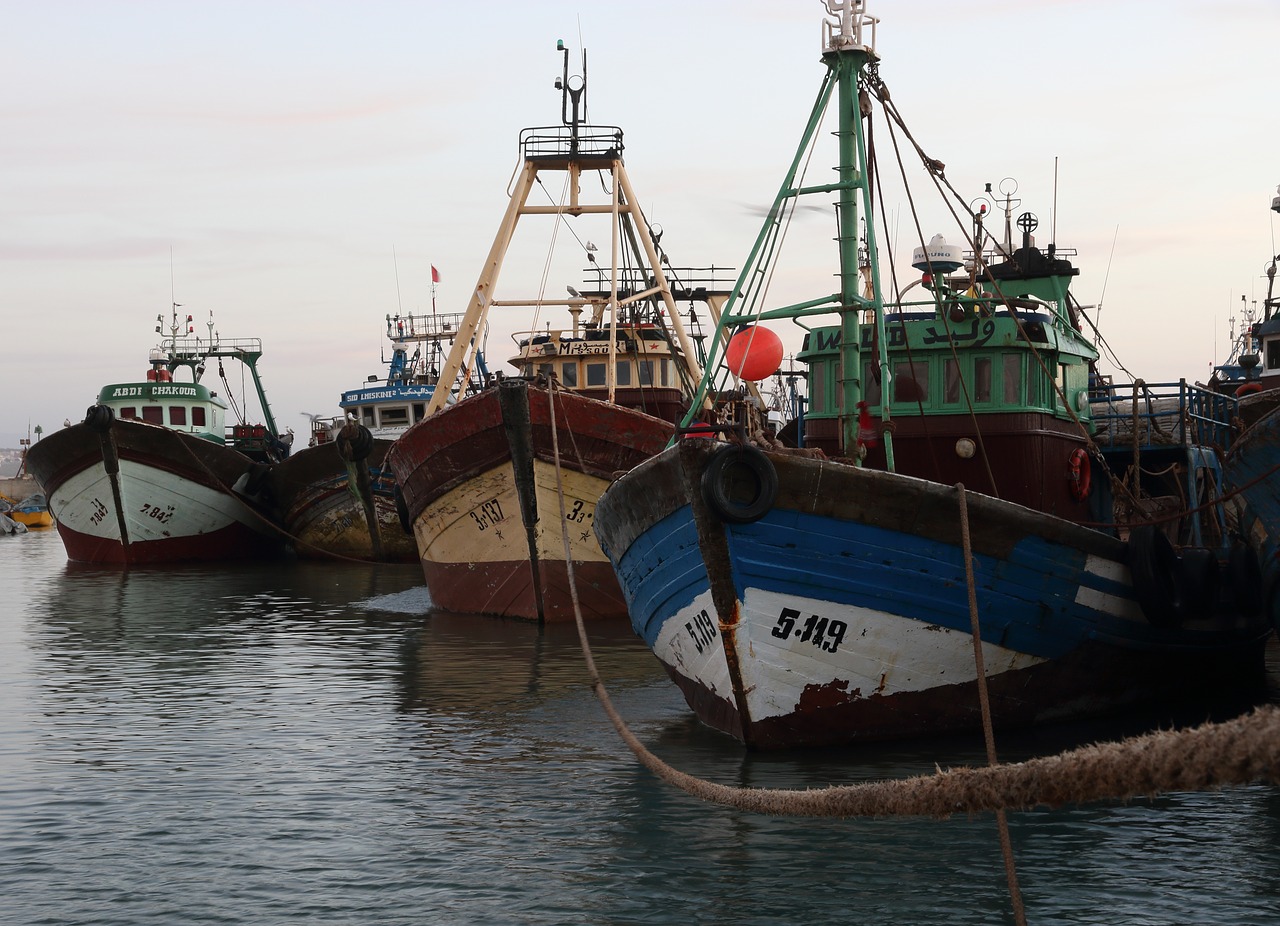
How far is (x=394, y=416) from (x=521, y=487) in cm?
1984

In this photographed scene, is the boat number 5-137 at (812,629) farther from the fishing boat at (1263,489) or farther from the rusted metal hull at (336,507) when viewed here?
the rusted metal hull at (336,507)

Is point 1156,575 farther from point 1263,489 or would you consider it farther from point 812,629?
point 812,629

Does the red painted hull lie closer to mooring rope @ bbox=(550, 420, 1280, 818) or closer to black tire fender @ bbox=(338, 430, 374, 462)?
black tire fender @ bbox=(338, 430, 374, 462)

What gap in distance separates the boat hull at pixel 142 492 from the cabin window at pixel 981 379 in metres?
22.8

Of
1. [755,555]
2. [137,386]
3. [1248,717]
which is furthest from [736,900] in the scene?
[137,386]

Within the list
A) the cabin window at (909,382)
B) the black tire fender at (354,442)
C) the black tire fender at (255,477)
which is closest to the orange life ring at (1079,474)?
the cabin window at (909,382)

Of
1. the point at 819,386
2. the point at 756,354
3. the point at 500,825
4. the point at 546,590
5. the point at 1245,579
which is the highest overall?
the point at 756,354

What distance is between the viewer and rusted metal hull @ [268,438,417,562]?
3269 centimetres

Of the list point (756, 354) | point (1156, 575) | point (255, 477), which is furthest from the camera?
point (255, 477)

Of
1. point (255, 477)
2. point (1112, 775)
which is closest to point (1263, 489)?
point (1112, 775)

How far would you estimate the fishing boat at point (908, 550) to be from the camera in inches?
400

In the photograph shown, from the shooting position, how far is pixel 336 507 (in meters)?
33.3

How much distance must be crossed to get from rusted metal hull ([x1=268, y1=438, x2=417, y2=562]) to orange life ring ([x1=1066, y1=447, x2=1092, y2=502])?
69.3 feet

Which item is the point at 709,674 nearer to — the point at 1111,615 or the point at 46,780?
the point at 1111,615
